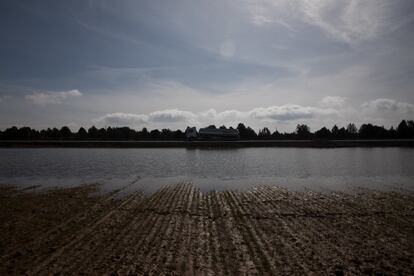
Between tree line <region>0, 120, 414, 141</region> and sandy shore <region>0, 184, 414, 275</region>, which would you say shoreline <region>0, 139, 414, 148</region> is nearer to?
tree line <region>0, 120, 414, 141</region>

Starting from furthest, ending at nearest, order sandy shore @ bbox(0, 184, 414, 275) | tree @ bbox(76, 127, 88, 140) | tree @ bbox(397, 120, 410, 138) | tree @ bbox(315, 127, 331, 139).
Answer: tree @ bbox(76, 127, 88, 140)
tree @ bbox(315, 127, 331, 139)
tree @ bbox(397, 120, 410, 138)
sandy shore @ bbox(0, 184, 414, 275)

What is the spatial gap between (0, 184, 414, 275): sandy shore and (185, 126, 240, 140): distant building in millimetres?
127116

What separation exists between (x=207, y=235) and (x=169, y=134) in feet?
555

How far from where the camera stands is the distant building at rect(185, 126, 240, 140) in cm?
14912

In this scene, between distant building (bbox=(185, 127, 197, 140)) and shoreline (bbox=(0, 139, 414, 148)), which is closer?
shoreline (bbox=(0, 139, 414, 148))

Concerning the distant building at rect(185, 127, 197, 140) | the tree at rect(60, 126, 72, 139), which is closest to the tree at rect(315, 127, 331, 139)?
the distant building at rect(185, 127, 197, 140)

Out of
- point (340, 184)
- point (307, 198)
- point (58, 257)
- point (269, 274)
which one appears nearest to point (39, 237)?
point (58, 257)

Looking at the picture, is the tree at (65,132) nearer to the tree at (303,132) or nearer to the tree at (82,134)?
the tree at (82,134)

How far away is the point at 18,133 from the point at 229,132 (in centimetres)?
14210

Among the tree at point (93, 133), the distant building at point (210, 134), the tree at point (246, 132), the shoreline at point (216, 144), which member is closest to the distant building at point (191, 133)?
the distant building at point (210, 134)

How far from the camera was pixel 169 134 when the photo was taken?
179875 millimetres

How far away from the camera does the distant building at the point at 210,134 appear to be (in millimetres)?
149125

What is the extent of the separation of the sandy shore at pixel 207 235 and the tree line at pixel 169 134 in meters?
150

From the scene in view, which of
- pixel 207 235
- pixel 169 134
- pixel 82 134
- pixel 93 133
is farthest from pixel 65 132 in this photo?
pixel 207 235
